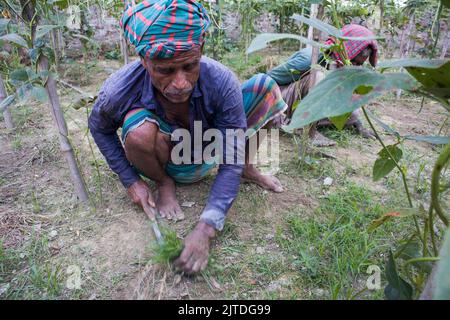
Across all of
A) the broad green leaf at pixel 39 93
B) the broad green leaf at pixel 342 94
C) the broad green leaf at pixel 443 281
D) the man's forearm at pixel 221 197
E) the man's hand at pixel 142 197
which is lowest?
the man's hand at pixel 142 197

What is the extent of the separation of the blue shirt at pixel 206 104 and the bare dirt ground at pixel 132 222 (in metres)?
0.16

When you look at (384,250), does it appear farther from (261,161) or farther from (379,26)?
(379,26)

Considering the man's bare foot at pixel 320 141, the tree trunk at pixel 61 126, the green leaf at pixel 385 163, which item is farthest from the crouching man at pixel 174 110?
the man's bare foot at pixel 320 141

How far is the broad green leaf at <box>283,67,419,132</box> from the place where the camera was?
58cm

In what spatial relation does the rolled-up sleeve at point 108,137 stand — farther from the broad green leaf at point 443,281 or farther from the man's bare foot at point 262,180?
the broad green leaf at point 443,281

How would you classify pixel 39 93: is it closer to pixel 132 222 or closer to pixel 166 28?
pixel 166 28

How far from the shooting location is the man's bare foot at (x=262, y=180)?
73.4 inches

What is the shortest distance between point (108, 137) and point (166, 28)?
0.64 meters

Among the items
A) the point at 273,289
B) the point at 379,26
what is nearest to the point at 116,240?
the point at 273,289

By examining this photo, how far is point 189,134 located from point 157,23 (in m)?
0.59

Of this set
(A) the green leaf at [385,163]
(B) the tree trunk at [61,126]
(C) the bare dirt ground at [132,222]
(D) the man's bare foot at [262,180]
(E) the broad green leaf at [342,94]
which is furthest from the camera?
(D) the man's bare foot at [262,180]

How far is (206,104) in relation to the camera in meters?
1.50

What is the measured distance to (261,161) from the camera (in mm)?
2219

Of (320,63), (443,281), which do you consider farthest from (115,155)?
(320,63)
